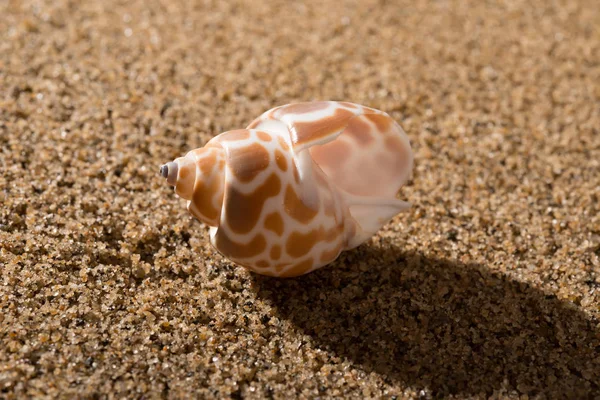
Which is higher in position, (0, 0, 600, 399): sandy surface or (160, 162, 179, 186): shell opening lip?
(160, 162, 179, 186): shell opening lip

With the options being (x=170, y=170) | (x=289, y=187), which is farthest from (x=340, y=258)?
(x=170, y=170)

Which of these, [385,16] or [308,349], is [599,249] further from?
[385,16]

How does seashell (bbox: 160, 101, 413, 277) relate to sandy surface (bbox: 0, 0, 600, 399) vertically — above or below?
above

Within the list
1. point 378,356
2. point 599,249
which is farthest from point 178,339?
point 599,249

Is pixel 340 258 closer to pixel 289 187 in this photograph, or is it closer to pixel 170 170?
pixel 289 187

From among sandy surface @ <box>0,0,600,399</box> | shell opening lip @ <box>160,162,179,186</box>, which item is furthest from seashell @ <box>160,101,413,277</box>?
sandy surface @ <box>0,0,600,399</box>

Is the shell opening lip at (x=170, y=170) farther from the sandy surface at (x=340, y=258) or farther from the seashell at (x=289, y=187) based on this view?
the sandy surface at (x=340, y=258)

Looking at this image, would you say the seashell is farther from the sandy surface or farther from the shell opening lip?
the sandy surface
